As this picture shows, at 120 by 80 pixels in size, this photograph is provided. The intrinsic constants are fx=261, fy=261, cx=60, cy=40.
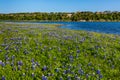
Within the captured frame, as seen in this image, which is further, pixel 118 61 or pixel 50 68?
pixel 118 61

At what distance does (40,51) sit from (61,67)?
8.33 ft

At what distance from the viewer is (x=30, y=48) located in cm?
1293

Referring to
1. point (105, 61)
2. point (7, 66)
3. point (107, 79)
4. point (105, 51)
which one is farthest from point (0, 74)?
point (105, 51)

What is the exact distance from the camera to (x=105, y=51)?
13.7 metres

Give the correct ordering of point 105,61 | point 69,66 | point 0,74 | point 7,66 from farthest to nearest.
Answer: point 105,61
point 69,66
point 7,66
point 0,74

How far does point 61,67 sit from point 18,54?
248 cm

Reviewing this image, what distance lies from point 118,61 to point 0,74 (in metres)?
5.77

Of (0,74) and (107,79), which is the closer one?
(0,74)

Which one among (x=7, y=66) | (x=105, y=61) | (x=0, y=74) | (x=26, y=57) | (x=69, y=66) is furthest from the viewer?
(x=105, y=61)

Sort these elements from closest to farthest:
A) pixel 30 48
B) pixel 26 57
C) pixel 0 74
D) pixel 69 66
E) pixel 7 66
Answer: pixel 0 74
pixel 7 66
pixel 69 66
pixel 26 57
pixel 30 48

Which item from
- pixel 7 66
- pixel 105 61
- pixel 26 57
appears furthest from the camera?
pixel 105 61

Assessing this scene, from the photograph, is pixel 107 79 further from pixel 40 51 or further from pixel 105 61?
pixel 40 51

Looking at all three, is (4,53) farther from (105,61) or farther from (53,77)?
(105,61)

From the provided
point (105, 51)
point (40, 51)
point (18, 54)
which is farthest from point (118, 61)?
point (18, 54)
